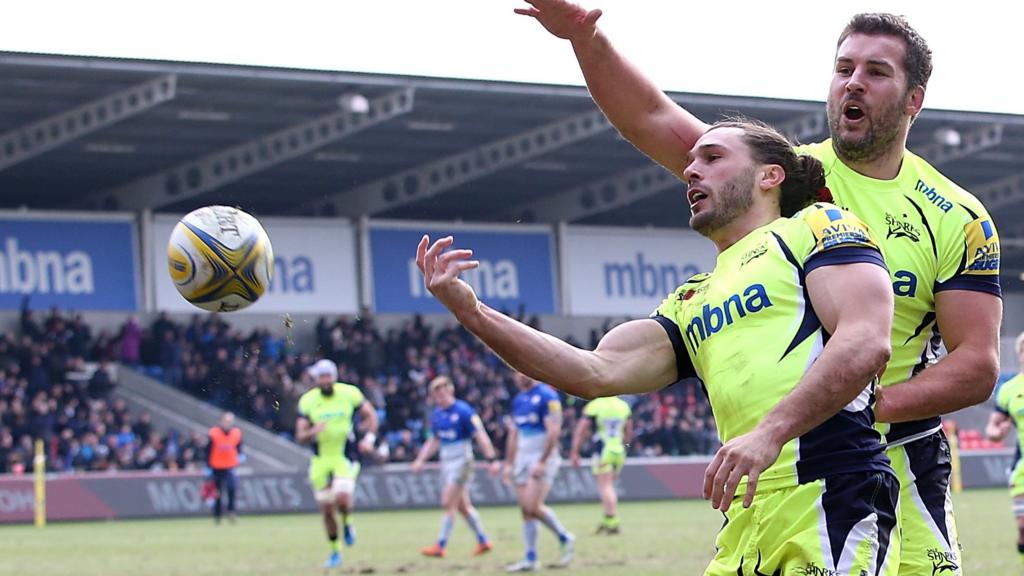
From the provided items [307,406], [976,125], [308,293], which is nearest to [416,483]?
[308,293]

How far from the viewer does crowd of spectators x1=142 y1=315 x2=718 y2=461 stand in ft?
117

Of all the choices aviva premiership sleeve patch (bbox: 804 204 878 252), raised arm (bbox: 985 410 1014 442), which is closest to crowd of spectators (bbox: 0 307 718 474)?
raised arm (bbox: 985 410 1014 442)

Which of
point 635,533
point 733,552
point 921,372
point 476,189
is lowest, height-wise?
point 635,533

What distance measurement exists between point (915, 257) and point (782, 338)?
0.76 meters

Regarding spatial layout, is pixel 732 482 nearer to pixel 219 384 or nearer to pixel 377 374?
pixel 219 384

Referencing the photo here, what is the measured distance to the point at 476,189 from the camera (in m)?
43.4

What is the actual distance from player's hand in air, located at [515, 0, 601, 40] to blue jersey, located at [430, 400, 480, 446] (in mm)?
15437

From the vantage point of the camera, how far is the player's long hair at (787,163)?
475 centimetres

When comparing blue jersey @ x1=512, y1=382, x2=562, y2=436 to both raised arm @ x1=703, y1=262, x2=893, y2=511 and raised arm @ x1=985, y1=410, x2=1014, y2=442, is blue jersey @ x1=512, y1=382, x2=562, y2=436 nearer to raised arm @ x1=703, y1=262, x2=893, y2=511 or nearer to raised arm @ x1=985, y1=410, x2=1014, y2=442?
raised arm @ x1=985, y1=410, x2=1014, y2=442

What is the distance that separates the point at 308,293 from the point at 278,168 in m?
3.19

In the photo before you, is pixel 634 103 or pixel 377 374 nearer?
pixel 634 103

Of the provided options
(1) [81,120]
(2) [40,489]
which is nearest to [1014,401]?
(2) [40,489]

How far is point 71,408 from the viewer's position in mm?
32438

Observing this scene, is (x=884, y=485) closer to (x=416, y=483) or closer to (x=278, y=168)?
(x=416, y=483)
